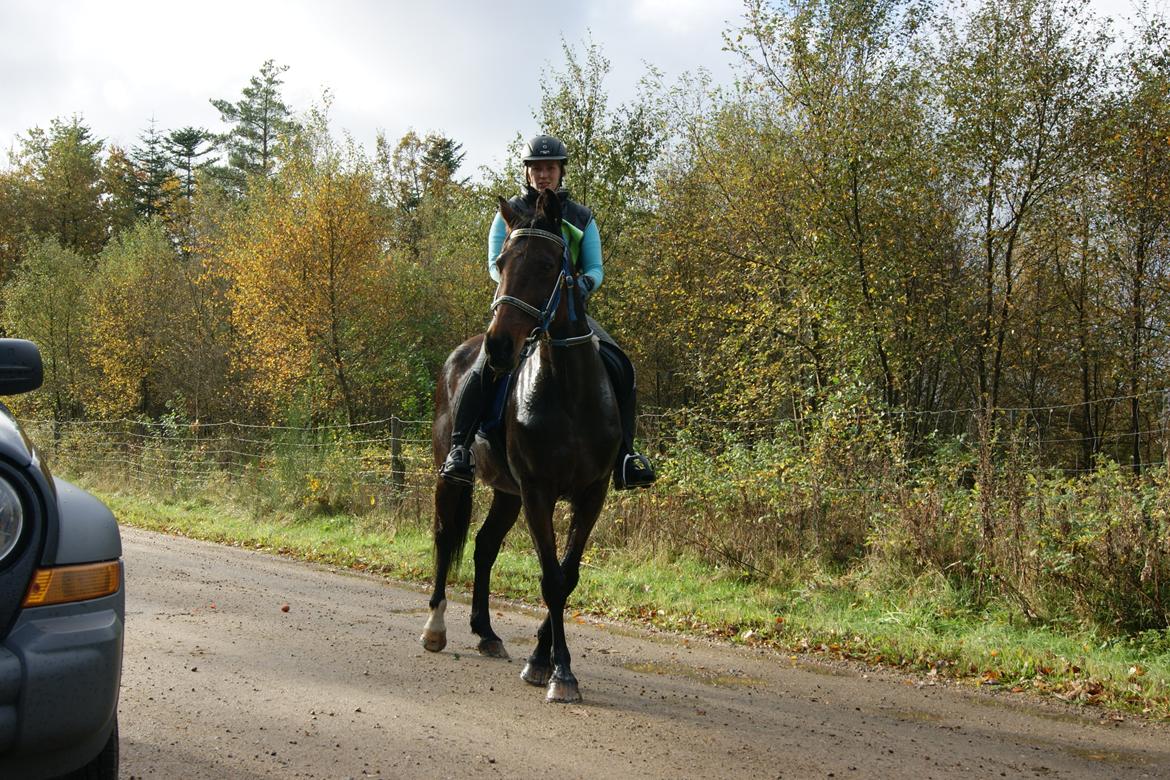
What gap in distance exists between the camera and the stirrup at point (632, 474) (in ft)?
20.8

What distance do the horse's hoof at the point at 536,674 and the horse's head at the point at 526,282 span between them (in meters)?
1.90

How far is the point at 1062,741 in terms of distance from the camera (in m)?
4.88

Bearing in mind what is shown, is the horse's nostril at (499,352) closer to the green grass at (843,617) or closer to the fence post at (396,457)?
the green grass at (843,617)

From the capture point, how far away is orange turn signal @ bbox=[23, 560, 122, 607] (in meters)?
2.71

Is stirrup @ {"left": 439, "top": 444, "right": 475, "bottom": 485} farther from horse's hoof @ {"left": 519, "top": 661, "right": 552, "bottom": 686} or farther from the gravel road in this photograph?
horse's hoof @ {"left": 519, "top": 661, "right": 552, "bottom": 686}

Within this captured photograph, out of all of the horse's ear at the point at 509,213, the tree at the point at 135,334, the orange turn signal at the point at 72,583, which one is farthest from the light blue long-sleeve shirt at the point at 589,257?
the tree at the point at 135,334

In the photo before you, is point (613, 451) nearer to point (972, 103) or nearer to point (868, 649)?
point (868, 649)

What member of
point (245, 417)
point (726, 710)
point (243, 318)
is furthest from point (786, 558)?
point (245, 417)

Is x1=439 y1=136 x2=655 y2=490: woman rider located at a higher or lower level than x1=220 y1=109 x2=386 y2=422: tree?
lower

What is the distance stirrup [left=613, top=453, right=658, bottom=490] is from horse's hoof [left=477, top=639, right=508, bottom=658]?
1.48 meters

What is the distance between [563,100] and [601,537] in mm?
15516

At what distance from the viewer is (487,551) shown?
24.4ft

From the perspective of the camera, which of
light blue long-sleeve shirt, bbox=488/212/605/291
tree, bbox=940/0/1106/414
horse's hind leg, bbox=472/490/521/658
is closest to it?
light blue long-sleeve shirt, bbox=488/212/605/291

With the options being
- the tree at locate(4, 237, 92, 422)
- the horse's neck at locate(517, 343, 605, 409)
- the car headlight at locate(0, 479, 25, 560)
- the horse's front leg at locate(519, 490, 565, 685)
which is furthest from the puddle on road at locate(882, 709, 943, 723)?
the tree at locate(4, 237, 92, 422)
